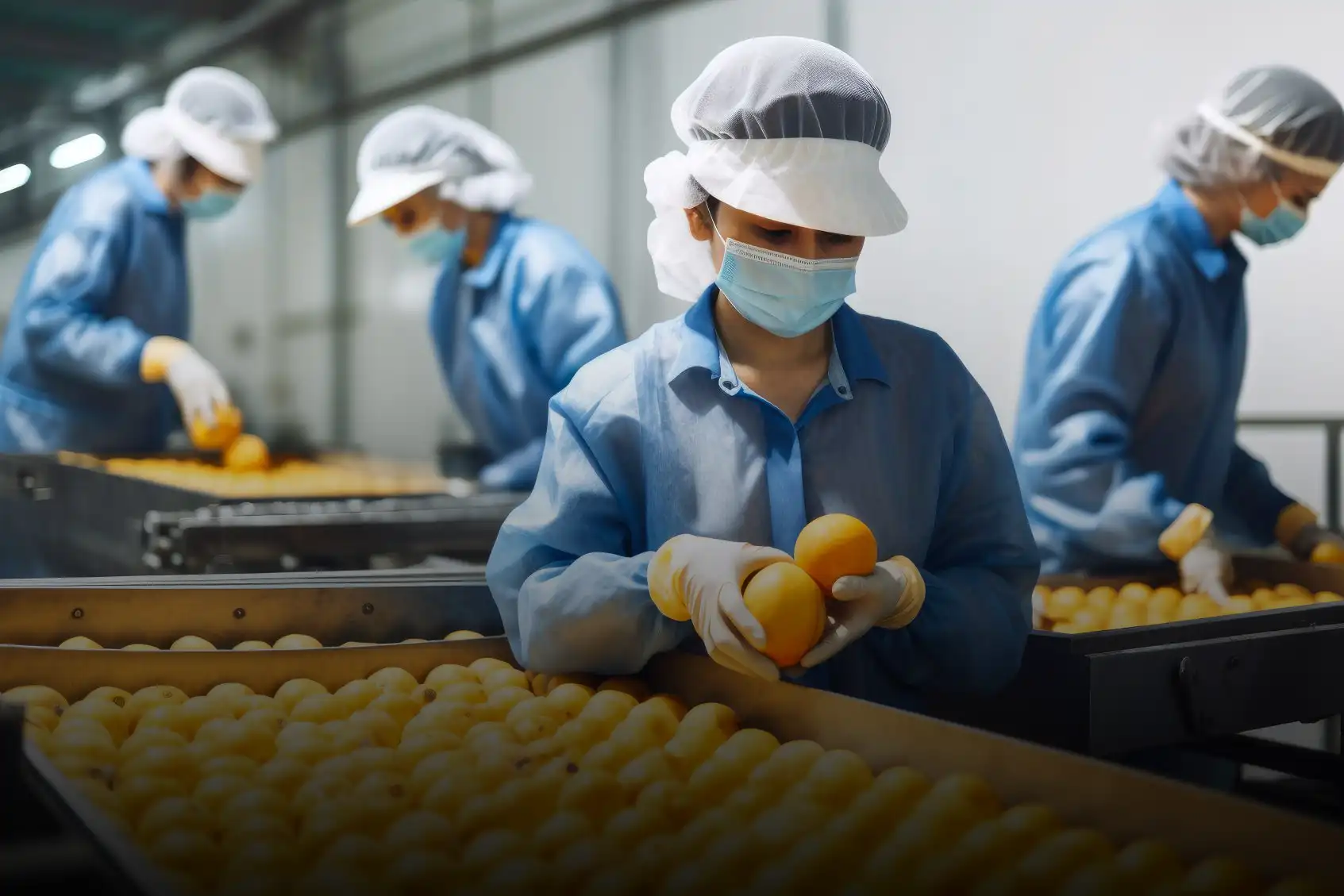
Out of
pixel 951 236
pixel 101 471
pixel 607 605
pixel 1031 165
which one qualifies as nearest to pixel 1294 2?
pixel 1031 165

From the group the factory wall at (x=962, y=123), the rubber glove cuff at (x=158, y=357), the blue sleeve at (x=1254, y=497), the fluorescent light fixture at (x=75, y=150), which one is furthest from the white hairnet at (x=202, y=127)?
the blue sleeve at (x=1254, y=497)

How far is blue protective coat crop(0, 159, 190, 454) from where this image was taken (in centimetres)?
358

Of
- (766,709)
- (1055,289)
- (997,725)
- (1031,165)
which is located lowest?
(997,725)

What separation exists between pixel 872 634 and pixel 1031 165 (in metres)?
1.58

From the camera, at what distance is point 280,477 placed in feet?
12.3

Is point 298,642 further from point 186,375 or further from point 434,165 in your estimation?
point 186,375

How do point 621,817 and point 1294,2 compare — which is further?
point 1294,2

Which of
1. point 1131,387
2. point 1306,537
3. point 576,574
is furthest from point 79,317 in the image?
point 1306,537

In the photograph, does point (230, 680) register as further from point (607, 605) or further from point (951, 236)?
point (951, 236)

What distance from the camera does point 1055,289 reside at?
8.59 feet

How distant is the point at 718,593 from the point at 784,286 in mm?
393

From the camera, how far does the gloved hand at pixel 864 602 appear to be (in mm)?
1343

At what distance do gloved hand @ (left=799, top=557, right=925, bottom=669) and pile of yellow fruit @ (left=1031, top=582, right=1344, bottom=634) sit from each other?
845 millimetres

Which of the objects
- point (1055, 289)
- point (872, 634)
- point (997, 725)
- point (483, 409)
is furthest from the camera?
point (483, 409)
